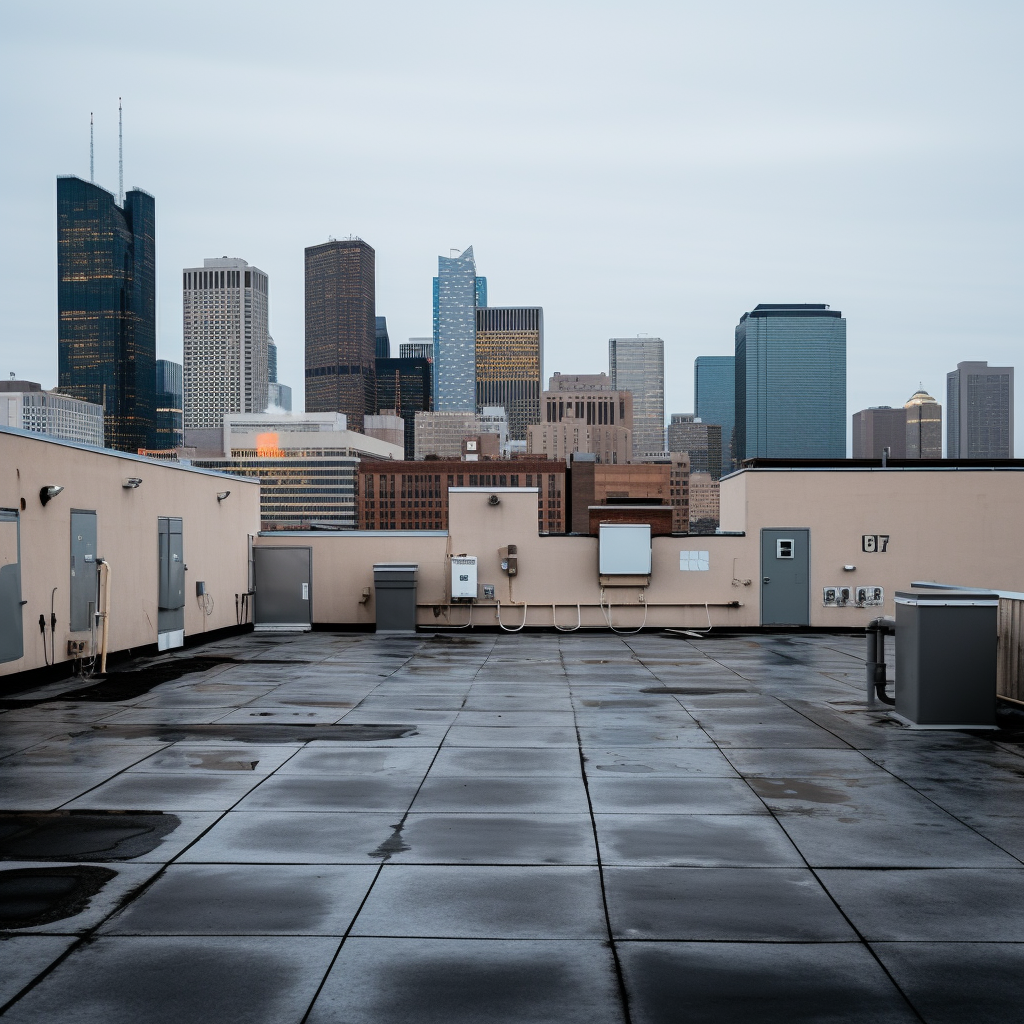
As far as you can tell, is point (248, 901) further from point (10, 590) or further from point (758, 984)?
point (10, 590)

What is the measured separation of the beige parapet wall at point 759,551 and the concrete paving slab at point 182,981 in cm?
1969

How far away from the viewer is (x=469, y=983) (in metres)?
4.71

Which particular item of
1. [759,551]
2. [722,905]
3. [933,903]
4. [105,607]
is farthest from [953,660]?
[759,551]

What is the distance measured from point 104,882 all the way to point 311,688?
28.0ft

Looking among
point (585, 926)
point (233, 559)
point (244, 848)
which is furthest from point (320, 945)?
point (233, 559)

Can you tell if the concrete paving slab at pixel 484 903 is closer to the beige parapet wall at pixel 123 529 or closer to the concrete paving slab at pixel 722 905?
the concrete paving slab at pixel 722 905

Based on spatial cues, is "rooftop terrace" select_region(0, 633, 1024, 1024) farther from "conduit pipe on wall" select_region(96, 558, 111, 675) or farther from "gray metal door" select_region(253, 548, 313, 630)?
"gray metal door" select_region(253, 548, 313, 630)

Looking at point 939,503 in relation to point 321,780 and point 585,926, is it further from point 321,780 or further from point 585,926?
point 585,926

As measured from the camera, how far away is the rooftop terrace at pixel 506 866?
15.2ft

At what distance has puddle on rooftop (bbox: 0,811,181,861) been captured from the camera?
261 inches

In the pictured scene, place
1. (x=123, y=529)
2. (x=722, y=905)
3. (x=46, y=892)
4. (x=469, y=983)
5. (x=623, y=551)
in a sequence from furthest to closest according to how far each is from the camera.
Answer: (x=623, y=551), (x=123, y=529), (x=46, y=892), (x=722, y=905), (x=469, y=983)

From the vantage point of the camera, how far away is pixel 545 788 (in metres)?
8.48

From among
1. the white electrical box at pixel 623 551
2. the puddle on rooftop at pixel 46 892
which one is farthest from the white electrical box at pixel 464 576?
the puddle on rooftop at pixel 46 892

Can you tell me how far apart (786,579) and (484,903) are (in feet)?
66.2
